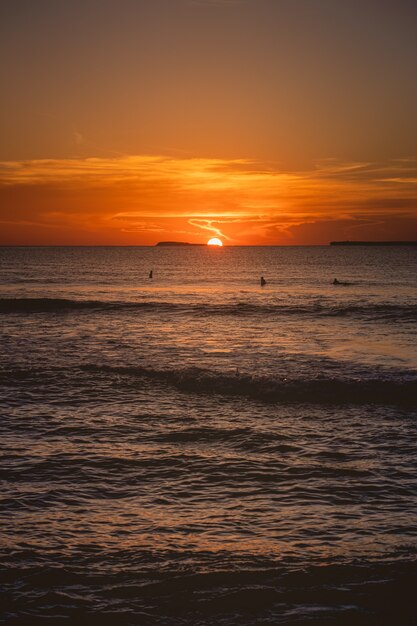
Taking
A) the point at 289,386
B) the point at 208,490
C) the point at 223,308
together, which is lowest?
the point at 208,490

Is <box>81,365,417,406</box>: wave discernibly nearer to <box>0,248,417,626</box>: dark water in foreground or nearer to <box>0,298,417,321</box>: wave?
<box>0,248,417,626</box>: dark water in foreground

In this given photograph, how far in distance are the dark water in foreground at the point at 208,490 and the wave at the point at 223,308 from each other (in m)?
23.7

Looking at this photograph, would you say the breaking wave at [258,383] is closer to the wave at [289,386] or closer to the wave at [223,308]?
the wave at [289,386]

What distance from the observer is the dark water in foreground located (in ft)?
22.1

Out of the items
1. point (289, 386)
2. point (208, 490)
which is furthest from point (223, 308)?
point (208, 490)

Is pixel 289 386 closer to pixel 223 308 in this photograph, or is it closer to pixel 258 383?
pixel 258 383

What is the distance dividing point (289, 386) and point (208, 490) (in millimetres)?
9252

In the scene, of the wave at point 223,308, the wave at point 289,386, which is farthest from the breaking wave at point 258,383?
the wave at point 223,308

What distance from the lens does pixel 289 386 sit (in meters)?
18.8

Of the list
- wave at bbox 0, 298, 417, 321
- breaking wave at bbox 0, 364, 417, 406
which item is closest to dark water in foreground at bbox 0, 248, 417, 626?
breaking wave at bbox 0, 364, 417, 406

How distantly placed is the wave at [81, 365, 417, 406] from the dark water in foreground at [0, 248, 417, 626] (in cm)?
8

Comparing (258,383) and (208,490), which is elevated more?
(258,383)

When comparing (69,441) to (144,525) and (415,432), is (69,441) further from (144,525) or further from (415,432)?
(415,432)

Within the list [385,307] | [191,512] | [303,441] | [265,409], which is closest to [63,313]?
[385,307]
